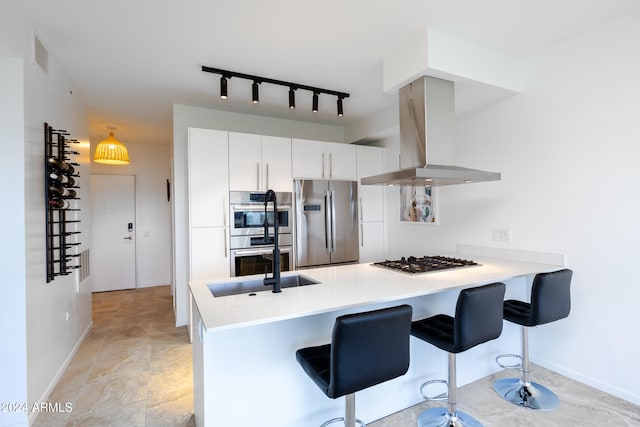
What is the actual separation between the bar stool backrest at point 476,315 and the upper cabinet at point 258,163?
7.96 feet

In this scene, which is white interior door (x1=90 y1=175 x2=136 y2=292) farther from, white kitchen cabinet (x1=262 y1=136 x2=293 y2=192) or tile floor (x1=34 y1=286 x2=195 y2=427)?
white kitchen cabinet (x1=262 y1=136 x2=293 y2=192)

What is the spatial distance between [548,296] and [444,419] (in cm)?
104

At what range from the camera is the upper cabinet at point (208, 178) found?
10.7ft

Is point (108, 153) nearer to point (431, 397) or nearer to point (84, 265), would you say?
point (84, 265)

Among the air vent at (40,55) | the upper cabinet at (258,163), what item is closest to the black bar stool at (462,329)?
the upper cabinet at (258,163)

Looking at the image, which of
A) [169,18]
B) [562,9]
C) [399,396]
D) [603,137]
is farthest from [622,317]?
[169,18]

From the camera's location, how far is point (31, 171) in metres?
2.12

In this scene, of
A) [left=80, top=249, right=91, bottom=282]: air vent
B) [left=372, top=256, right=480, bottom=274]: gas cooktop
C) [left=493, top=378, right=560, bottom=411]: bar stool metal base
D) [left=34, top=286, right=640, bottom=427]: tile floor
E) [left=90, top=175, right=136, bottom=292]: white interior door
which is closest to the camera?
[left=34, top=286, right=640, bottom=427]: tile floor

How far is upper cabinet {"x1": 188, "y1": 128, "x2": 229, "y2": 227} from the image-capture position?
3250 millimetres

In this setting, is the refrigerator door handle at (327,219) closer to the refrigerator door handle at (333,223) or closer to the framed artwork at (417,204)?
the refrigerator door handle at (333,223)

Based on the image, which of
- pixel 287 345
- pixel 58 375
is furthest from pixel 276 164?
pixel 58 375

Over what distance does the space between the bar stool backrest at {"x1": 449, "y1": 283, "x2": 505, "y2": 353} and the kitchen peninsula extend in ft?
0.46

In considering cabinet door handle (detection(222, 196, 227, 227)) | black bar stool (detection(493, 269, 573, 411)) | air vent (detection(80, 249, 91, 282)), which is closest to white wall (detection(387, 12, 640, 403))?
black bar stool (detection(493, 269, 573, 411))

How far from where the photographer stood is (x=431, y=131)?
2.40 meters
